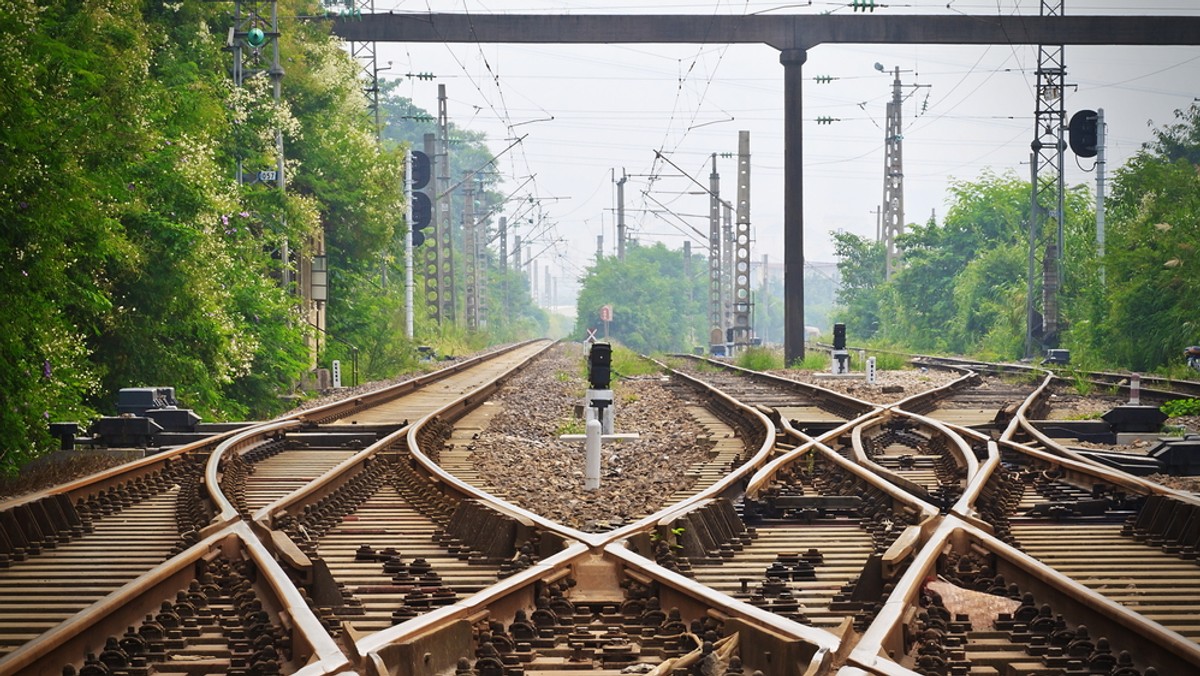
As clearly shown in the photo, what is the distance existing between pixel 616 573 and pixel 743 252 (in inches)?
1600

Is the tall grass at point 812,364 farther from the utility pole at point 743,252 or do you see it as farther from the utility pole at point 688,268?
the utility pole at point 688,268

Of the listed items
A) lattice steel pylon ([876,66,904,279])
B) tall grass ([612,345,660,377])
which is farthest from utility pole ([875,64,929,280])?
tall grass ([612,345,660,377])

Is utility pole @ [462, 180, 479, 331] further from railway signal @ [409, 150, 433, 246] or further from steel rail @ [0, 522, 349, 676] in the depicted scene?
steel rail @ [0, 522, 349, 676]

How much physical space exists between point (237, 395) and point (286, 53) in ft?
38.1

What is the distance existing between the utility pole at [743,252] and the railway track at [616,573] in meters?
33.8

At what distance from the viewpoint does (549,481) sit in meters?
10.7

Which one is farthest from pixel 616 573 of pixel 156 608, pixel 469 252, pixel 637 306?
pixel 637 306

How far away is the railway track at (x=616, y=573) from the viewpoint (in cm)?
486

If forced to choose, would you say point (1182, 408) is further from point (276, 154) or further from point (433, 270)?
point (433, 270)

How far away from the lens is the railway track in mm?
4859

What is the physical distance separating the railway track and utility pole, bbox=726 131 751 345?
33.8 metres

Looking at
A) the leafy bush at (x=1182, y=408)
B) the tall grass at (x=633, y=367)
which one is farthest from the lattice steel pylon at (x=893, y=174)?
the leafy bush at (x=1182, y=408)

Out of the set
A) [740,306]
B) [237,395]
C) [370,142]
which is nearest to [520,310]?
[740,306]

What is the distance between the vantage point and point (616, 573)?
6336 mm
